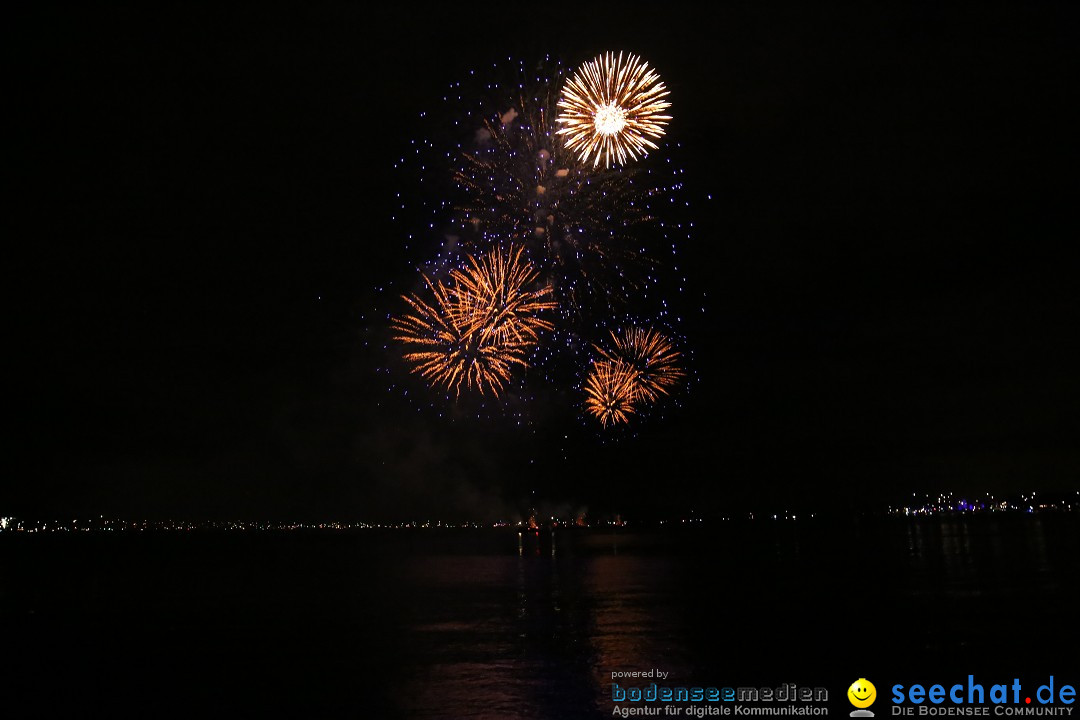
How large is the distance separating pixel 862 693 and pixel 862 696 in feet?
Answer: 0.57

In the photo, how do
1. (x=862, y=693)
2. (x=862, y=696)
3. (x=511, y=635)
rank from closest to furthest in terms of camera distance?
(x=862, y=696)
(x=862, y=693)
(x=511, y=635)

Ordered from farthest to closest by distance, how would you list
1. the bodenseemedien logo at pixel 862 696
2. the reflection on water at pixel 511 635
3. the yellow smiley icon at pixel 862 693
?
the reflection on water at pixel 511 635 < the yellow smiley icon at pixel 862 693 < the bodenseemedien logo at pixel 862 696

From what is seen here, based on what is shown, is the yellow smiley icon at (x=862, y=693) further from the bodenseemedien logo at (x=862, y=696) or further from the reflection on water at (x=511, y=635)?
the reflection on water at (x=511, y=635)

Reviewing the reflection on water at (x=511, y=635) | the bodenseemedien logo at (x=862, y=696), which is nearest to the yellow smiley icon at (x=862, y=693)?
the bodenseemedien logo at (x=862, y=696)

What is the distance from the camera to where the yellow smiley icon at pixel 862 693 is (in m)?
14.2

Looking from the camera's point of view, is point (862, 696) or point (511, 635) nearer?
point (862, 696)

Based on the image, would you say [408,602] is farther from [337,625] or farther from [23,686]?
[23,686]

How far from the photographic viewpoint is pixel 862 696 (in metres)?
14.5

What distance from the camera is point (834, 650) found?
18.5 metres

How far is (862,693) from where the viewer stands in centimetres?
1463

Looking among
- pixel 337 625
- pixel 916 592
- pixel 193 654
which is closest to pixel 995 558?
pixel 916 592

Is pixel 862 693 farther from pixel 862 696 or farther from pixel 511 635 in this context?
pixel 511 635

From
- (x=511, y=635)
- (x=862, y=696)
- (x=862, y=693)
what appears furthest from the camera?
(x=511, y=635)

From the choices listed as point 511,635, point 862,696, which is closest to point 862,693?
point 862,696
